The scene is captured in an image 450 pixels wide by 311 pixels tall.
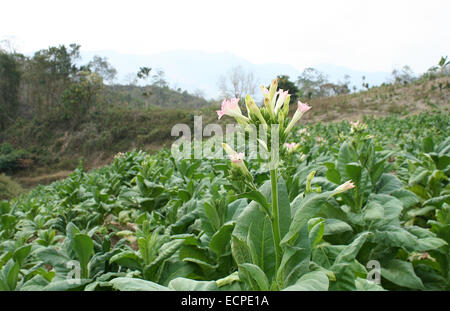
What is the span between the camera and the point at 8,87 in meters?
46.0

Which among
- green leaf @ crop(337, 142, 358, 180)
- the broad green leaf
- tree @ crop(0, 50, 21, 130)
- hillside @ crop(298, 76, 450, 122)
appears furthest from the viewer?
tree @ crop(0, 50, 21, 130)

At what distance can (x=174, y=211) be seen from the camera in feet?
7.75

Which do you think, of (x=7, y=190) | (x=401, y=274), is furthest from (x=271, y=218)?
(x=7, y=190)

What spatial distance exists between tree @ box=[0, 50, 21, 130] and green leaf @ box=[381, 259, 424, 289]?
5796cm

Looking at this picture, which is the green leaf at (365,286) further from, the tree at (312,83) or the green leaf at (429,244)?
the tree at (312,83)

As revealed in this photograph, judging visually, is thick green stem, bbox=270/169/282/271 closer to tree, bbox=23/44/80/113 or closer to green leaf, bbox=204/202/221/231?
green leaf, bbox=204/202/221/231

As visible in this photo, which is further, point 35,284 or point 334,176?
point 334,176

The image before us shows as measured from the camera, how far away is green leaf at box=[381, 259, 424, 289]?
65.5 inches

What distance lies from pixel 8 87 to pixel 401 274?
58.4 meters

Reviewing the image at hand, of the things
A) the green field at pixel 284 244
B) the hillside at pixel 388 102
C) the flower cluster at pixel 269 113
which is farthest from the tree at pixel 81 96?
the flower cluster at pixel 269 113

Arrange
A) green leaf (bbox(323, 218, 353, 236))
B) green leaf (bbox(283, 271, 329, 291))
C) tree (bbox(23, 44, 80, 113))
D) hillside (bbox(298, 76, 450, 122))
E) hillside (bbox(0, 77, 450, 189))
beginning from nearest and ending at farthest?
green leaf (bbox(283, 271, 329, 291)) → green leaf (bbox(323, 218, 353, 236)) → hillside (bbox(298, 76, 450, 122)) → hillside (bbox(0, 77, 450, 189)) → tree (bbox(23, 44, 80, 113))

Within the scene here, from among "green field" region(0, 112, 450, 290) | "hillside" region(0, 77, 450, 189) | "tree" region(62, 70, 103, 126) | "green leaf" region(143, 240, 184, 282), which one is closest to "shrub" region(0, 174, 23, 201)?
"hillside" region(0, 77, 450, 189)

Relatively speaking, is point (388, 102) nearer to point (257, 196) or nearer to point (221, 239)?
point (221, 239)
